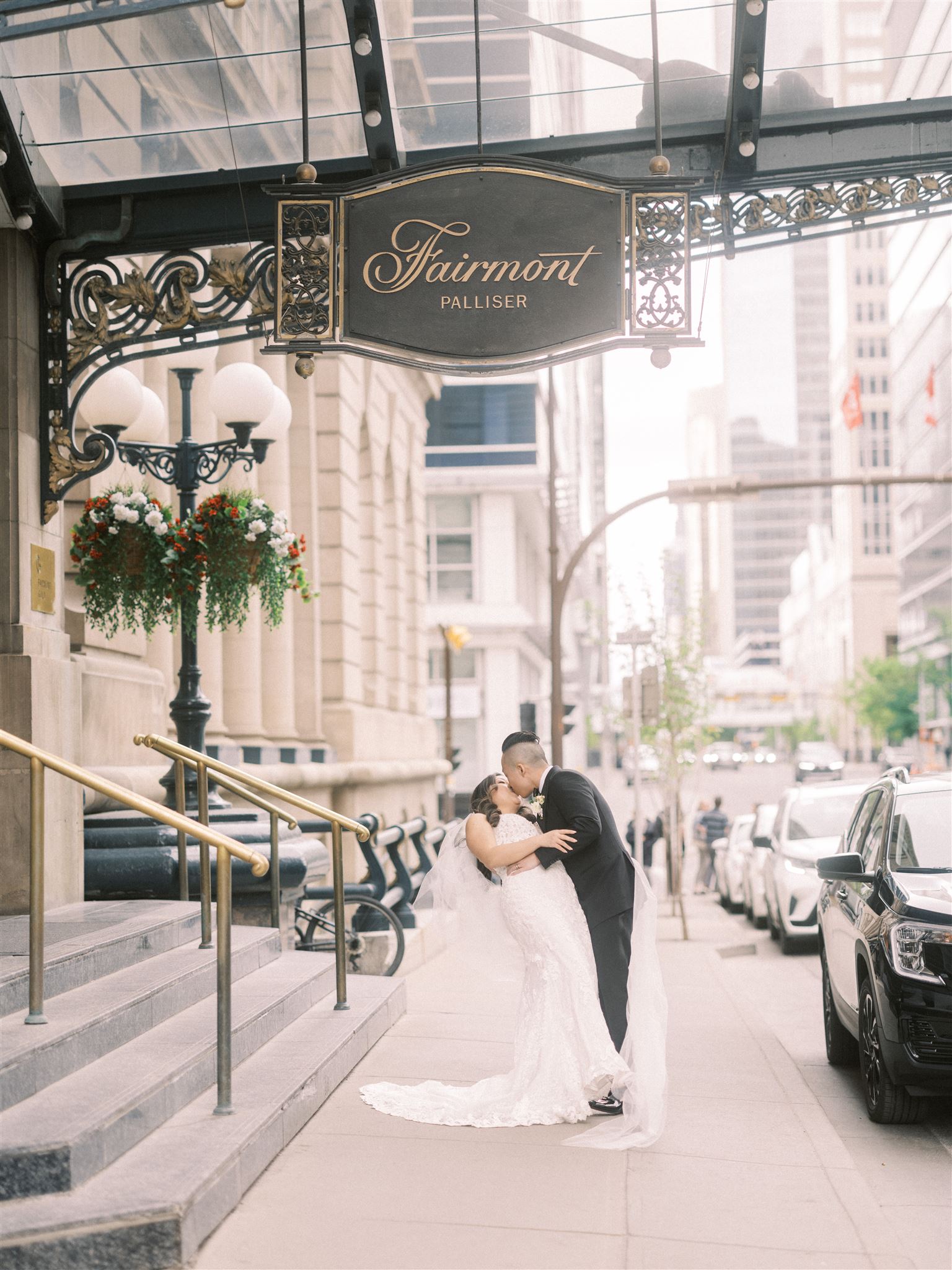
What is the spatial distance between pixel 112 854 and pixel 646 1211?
604cm

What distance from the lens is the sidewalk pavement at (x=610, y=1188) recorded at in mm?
5246

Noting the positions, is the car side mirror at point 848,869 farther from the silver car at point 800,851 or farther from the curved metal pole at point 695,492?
the curved metal pole at point 695,492

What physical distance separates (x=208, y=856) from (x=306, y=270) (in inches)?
130

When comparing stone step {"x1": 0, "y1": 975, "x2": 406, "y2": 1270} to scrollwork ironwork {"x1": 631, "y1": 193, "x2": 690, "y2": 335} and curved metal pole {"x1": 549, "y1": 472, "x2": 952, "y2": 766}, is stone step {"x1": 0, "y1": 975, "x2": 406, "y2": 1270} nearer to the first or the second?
scrollwork ironwork {"x1": 631, "y1": 193, "x2": 690, "y2": 335}

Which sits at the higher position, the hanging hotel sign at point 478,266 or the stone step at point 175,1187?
the hanging hotel sign at point 478,266

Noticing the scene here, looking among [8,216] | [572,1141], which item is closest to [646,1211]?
[572,1141]

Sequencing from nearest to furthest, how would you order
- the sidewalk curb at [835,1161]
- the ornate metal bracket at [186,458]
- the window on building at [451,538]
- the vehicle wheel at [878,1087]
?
1. the sidewalk curb at [835,1161]
2. the vehicle wheel at [878,1087]
3. the ornate metal bracket at [186,458]
4. the window on building at [451,538]

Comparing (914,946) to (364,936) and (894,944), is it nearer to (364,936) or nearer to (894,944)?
(894,944)

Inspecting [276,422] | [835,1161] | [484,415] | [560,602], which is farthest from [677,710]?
[484,415]

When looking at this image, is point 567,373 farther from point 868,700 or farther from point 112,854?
point 112,854

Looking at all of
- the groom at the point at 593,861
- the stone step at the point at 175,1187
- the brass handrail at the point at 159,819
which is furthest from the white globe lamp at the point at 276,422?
the brass handrail at the point at 159,819

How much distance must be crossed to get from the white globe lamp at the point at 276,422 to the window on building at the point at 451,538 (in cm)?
4057

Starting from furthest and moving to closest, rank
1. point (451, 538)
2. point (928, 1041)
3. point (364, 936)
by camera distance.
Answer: point (451, 538) → point (364, 936) → point (928, 1041)

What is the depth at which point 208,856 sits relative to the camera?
298 inches
